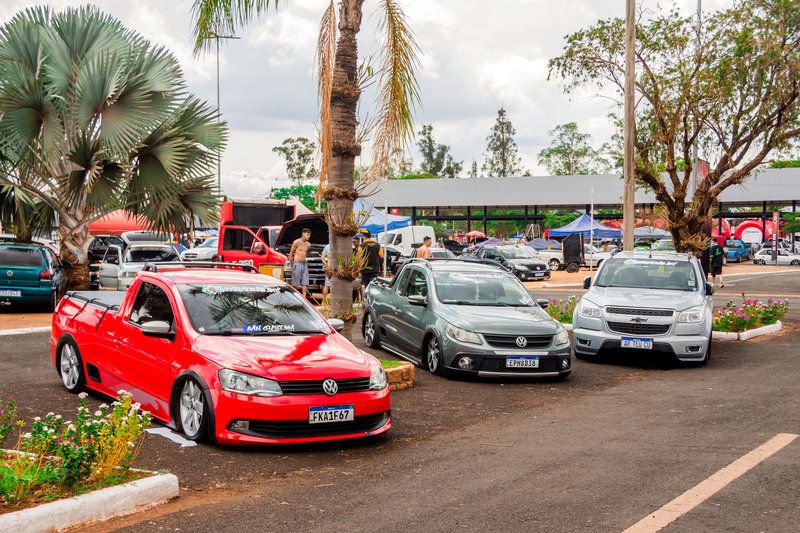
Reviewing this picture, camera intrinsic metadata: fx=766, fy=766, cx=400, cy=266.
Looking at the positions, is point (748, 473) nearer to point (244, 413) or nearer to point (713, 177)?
point (244, 413)

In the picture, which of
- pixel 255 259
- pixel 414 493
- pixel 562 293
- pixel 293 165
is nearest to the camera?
pixel 414 493

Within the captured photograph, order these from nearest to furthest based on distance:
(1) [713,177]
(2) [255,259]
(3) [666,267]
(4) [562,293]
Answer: (3) [666,267]
(1) [713,177]
(2) [255,259]
(4) [562,293]

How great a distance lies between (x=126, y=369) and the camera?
7309mm

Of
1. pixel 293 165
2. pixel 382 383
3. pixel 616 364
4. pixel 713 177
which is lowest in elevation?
pixel 616 364

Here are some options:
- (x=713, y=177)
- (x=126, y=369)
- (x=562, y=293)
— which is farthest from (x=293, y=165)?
(x=126, y=369)

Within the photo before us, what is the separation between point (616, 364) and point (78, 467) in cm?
890

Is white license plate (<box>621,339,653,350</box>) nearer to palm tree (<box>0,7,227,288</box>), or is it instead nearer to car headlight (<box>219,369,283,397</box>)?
car headlight (<box>219,369,283,397</box>)

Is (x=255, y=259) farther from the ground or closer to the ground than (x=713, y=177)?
closer to the ground

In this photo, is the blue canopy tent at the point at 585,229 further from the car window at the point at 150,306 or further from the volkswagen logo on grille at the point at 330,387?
the volkswagen logo on grille at the point at 330,387

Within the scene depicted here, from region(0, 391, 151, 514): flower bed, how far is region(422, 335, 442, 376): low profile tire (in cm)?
539

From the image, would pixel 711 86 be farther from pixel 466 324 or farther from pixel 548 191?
pixel 548 191

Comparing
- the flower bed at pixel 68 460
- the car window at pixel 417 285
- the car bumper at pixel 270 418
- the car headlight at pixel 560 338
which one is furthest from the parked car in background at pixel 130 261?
the flower bed at pixel 68 460

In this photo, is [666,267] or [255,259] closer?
[666,267]

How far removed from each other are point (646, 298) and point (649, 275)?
3.96 feet
